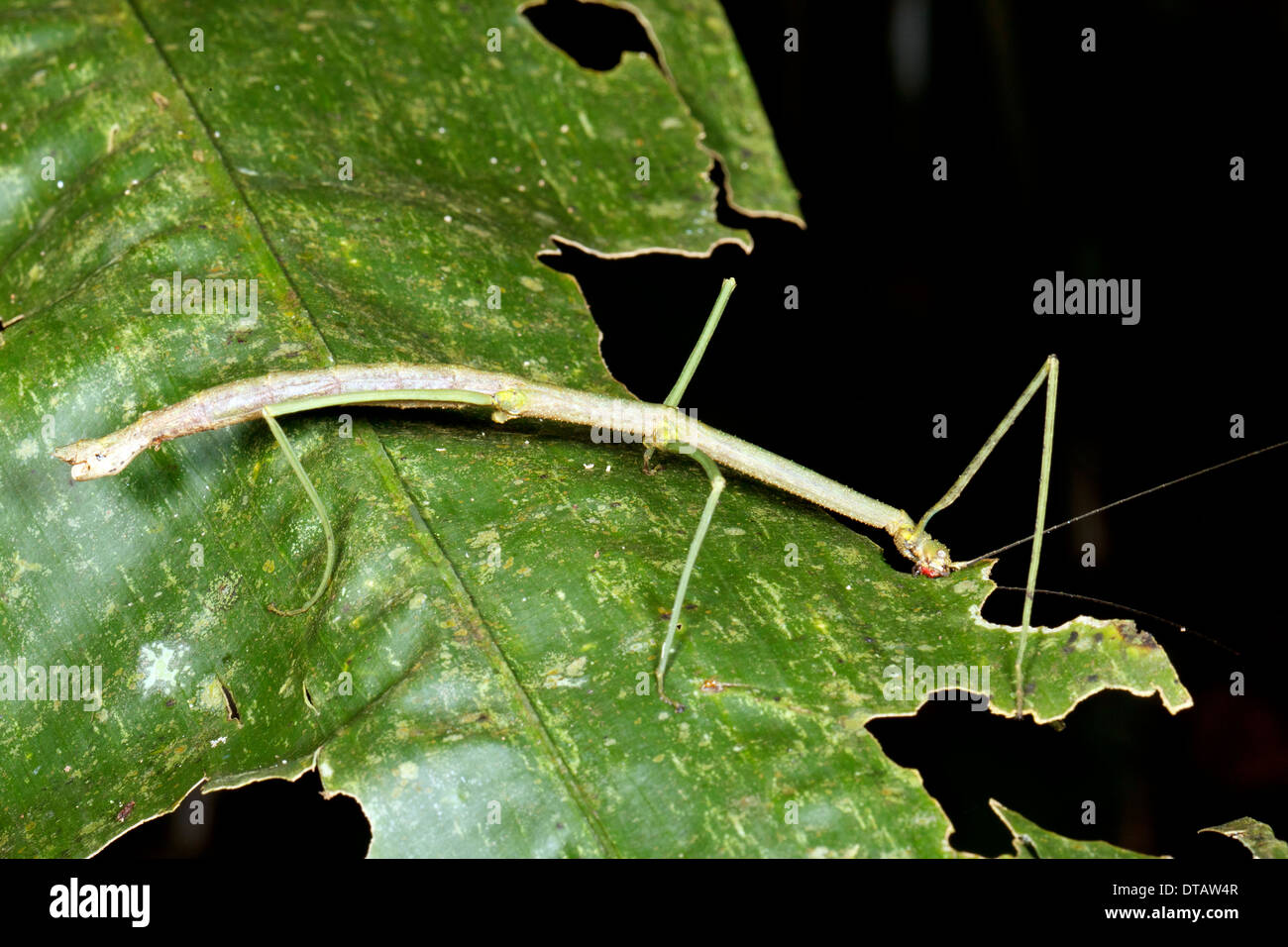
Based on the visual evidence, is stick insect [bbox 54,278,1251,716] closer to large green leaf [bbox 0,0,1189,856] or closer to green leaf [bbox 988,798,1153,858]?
large green leaf [bbox 0,0,1189,856]

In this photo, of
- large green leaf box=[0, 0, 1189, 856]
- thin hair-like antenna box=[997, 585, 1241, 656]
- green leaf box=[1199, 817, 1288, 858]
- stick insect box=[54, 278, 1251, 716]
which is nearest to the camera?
large green leaf box=[0, 0, 1189, 856]

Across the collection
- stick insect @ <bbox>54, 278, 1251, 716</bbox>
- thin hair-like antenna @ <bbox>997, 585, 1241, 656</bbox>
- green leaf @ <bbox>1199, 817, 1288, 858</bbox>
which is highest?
stick insect @ <bbox>54, 278, 1251, 716</bbox>

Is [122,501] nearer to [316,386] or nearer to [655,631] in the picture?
[316,386]

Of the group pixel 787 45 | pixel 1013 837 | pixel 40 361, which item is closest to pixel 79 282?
pixel 40 361

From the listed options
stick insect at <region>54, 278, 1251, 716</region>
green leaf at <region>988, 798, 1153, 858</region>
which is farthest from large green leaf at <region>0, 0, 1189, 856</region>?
green leaf at <region>988, 798, 1153, 858</region>

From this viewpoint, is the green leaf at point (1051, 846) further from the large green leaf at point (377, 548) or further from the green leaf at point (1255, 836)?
the green leaf at point (1255, 836)

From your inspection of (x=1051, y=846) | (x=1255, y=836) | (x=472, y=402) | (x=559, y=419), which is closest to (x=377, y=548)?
(x=472, y=402)

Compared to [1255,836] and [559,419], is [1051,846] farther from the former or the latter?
[559,419]
